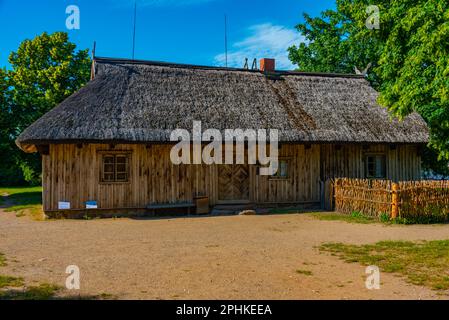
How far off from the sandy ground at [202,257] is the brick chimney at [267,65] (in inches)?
360

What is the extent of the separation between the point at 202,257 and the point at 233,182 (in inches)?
326

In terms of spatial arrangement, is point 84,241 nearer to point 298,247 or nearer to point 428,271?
point 298,247

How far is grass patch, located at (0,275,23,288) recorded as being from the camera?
624cm

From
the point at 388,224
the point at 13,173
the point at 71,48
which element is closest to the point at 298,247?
the point at 388,224

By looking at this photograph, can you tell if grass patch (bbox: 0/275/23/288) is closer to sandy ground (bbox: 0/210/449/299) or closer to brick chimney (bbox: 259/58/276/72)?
sandy ground (bbox: 0/210/449/299)

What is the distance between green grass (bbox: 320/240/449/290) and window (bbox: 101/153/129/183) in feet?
27.1

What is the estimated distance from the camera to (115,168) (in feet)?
49.4

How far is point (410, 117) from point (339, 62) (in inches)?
407

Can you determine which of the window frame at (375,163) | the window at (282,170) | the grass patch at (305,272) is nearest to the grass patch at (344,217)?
the window at (282,170)

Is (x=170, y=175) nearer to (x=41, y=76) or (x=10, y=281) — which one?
(x=10, y=281)

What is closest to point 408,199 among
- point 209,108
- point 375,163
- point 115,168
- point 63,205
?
point 375,163

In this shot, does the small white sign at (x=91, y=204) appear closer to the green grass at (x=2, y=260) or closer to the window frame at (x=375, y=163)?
the green grass at (x=2, y=260)

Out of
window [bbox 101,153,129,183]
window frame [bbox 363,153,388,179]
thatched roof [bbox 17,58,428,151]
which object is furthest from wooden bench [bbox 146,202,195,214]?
window frame [bbox 363,153,388,179]

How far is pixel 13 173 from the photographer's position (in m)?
34.5
